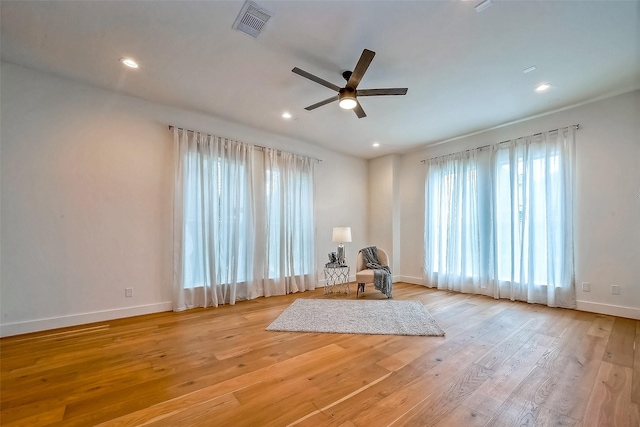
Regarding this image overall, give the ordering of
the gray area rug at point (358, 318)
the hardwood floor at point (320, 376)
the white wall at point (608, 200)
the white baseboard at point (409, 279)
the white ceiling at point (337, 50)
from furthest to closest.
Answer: the white baseboard at point (409, 279)
the white wall at point (608, 200)
the gray area rug at point (358, 318)
the white ceiling at point (337, 50)
the hardwood floor at point (320, 376)

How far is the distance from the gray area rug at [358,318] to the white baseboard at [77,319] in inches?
72.5

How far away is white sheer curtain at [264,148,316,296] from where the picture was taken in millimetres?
4719

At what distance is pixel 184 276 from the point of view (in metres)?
3.83

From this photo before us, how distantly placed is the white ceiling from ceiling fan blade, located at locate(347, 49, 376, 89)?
0.28 m

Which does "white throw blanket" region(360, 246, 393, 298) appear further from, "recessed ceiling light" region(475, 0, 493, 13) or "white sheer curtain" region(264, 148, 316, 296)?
"recessed ceiling light" region(475, 0, 493, 13)

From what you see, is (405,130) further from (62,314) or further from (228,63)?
(62,314)

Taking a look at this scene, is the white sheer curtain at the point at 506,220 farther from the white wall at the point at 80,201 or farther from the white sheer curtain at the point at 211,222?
the white wall at the point at 80,201

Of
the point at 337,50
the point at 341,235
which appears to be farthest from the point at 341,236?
the point at 337,50

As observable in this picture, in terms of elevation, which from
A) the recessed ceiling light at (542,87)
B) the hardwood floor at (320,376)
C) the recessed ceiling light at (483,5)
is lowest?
the hardwood floor at (320,376)

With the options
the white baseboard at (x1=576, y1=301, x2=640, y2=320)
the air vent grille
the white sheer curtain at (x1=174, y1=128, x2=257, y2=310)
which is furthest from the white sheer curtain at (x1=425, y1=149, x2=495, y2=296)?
the air vent grille

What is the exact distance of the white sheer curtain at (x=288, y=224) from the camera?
15.5 ft

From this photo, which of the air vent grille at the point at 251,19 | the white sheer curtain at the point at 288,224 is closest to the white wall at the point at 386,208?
the white sheer curtain at the point at 288,224

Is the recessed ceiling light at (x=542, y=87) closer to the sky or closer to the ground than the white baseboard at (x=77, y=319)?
closer to the sky

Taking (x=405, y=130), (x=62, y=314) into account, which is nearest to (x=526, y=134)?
(x=405, y=130)
